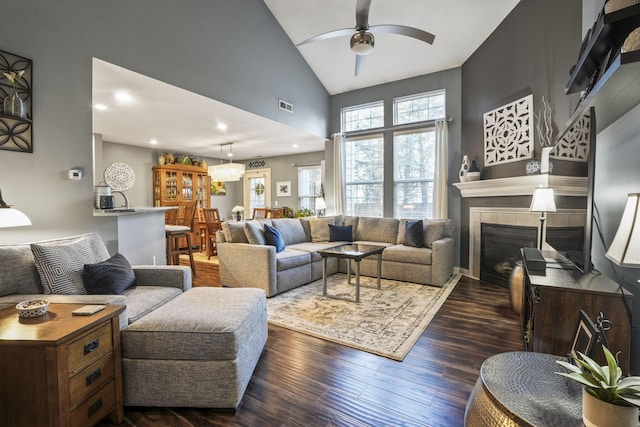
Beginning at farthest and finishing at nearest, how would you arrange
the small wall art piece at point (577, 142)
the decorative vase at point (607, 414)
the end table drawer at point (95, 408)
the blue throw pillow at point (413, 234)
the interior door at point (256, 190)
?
1. the interior door at point (256, 190)
2. the blue throw pillow at point (413, 234)
3. the small wall art piece at point (577, 142)
4. the end table drawer at point (95, 408)
5. the decorative vase at point (607, 414)

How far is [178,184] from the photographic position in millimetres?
6945

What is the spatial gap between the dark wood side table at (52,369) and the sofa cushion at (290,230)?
10.7 ft

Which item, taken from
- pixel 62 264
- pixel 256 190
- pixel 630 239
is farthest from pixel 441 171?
pixel 256 190

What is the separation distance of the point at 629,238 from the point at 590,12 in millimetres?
2906

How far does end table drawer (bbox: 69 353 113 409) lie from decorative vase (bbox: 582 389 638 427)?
1.91m

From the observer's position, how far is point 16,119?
7.24ft

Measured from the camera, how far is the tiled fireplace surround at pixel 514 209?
2033mm

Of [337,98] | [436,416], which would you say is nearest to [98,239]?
[436,416]

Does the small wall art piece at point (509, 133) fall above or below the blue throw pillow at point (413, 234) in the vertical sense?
above

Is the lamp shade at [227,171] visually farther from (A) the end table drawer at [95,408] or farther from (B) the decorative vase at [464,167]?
(A) the end table drawer at [95,408]

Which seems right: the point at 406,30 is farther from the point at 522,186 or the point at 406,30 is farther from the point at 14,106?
the point at 14,106

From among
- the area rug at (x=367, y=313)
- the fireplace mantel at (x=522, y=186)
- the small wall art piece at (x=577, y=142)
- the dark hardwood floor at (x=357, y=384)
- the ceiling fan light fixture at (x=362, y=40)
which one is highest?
the ceiling fan light fixture at (x=362, y=40)

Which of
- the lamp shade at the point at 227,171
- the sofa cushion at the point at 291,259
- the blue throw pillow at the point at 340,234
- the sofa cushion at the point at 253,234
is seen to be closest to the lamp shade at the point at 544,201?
the sofa cushion at the point at 291,259

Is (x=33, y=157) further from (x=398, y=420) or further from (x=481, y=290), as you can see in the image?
(x=481, y=290)
